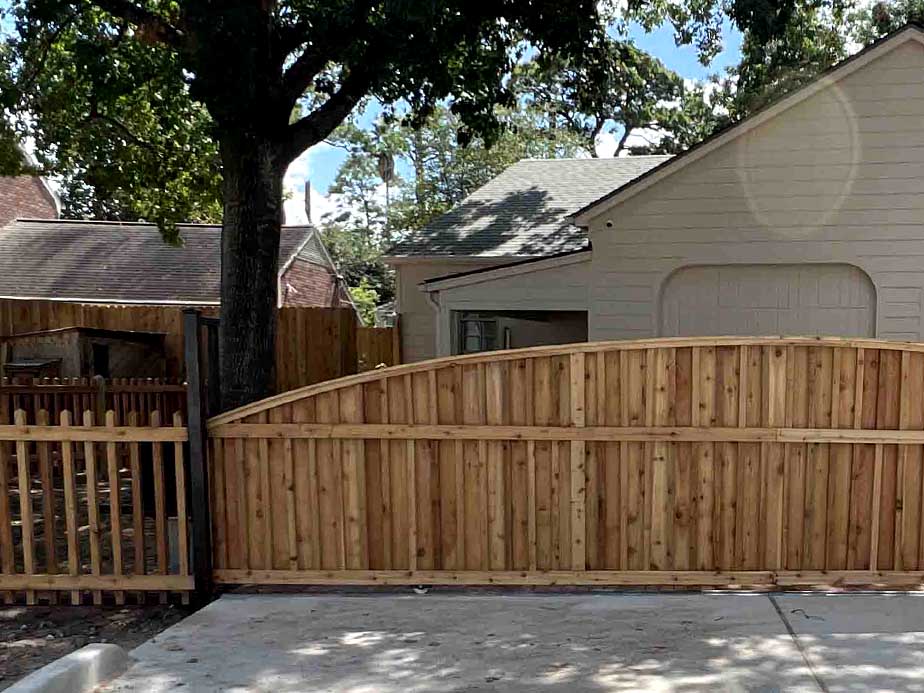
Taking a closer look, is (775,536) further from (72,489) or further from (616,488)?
(72,489)

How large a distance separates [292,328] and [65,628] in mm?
9597

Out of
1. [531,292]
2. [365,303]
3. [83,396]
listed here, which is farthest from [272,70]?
[365,303]

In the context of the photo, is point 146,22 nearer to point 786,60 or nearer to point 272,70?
point 272,70

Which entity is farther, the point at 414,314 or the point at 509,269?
the point at 414,314

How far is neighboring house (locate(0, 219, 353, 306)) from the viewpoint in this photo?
19.7 m

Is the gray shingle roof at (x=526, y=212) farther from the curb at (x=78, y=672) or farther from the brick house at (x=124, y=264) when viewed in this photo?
the curb at (x=78, y=672)

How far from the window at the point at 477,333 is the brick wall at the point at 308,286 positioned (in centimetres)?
1003

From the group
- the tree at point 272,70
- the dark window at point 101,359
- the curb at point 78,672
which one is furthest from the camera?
the dark window at point 101,359

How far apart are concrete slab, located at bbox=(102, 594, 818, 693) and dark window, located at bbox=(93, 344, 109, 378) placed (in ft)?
24.6

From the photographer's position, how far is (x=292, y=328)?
47.3ft

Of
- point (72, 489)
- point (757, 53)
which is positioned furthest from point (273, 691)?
point (757, 53)

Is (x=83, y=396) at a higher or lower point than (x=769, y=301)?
lower

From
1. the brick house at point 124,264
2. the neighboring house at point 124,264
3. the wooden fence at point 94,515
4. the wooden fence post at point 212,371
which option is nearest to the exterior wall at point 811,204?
the wooden fence post at point 212,371

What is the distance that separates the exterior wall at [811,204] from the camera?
28.8 feet
